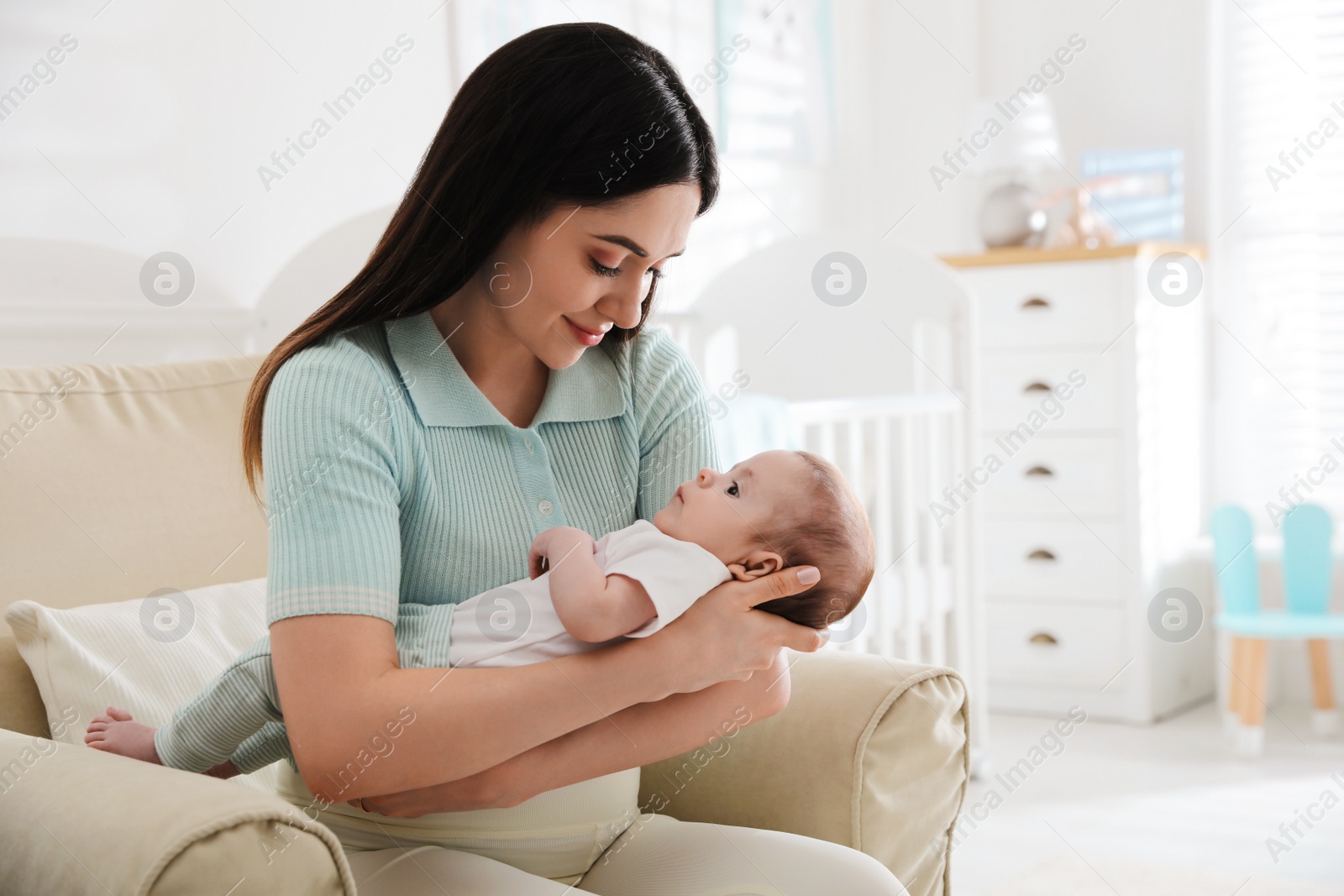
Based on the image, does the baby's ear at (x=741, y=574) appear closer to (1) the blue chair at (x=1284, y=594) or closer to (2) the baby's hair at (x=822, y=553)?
(2) the baby's hair at (x=822, y=553)

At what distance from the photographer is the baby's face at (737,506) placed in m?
1.01

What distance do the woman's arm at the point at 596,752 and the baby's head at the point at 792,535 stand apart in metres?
0.10

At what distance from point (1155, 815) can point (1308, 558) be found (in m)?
0.95

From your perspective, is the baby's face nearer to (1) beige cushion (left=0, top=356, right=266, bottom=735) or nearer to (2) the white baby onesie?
(2) the white baby onesie

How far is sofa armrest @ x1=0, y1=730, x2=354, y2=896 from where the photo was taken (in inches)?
28.0

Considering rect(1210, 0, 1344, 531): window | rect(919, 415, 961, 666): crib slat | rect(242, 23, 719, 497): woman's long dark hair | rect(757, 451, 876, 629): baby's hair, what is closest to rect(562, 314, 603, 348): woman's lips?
rect(242, 23, 719, 497): woman's long dark hair

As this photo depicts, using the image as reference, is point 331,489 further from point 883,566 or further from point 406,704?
point 883,566

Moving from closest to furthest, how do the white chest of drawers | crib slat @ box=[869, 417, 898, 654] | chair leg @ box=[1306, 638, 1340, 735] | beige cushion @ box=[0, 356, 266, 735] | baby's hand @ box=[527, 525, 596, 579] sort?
1. baby's hand @ box=[527, 525, 596, 579]
2. beige cushion @ box=[0, 356, 266, 735]
3. crib slat @ box=[869, 417, 898, 654]
4. chair leg @ box=[1306, 638, 1340, 735]
5. the white chest of drawers

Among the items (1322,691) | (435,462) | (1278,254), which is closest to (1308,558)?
(1322,691)

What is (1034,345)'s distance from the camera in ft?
10.4

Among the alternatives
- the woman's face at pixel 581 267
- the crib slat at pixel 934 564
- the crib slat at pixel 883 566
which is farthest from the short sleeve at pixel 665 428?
the crib slat at pixel 934 564

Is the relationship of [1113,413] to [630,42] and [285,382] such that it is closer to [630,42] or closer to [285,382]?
[630,42]

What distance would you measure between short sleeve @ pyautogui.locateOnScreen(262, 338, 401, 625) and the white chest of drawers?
2.44 metres

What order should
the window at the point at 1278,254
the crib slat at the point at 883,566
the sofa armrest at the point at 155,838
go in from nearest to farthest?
the sofa armrest at the point at 155,838 < the crib slat at the point at 883,566 < the window at the point at 1278,254
